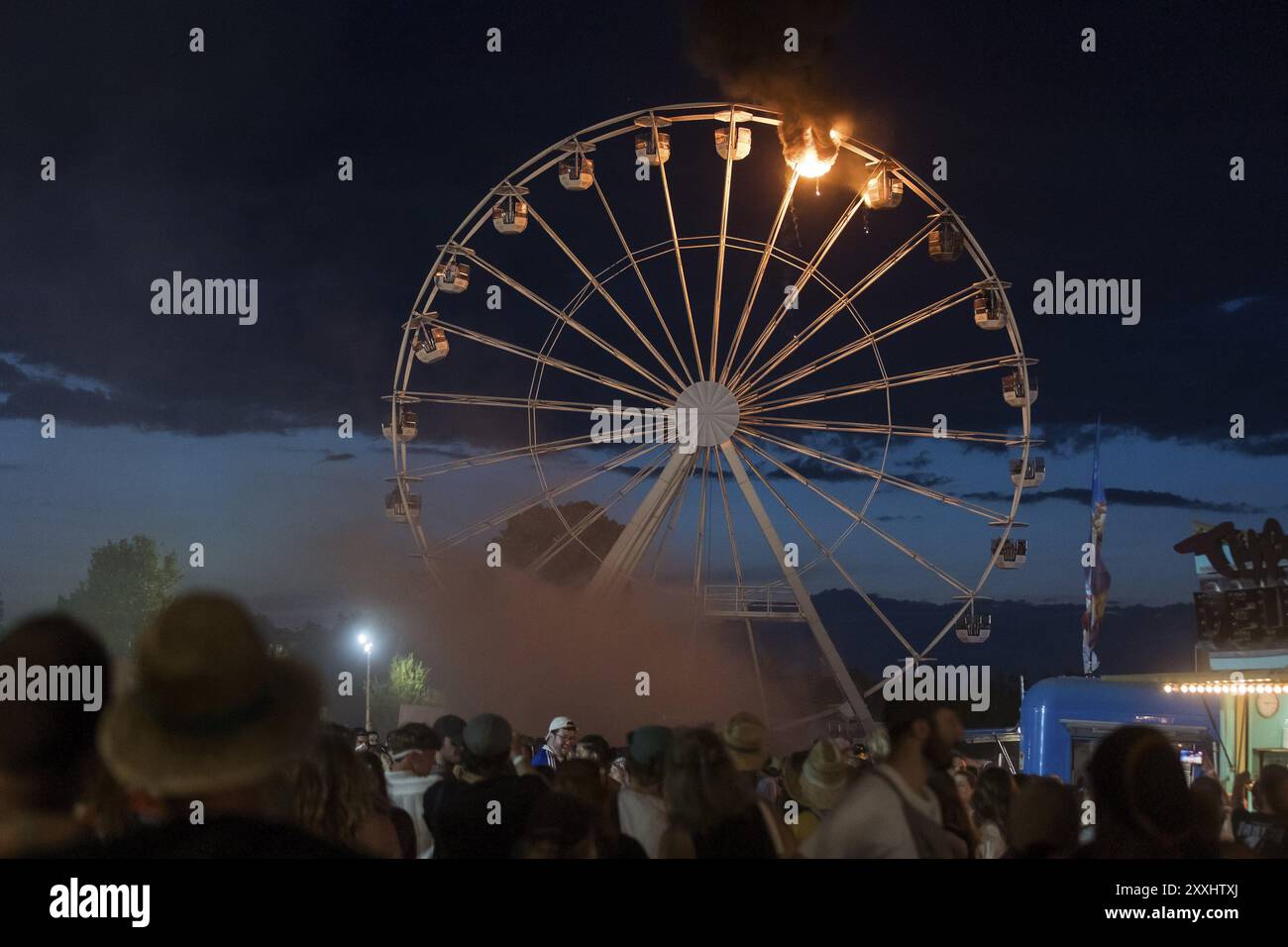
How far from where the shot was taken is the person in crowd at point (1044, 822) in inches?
170

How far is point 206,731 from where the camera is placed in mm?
2631

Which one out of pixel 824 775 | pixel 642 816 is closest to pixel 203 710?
pixel 642 816

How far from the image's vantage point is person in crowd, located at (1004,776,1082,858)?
4316 millimetres

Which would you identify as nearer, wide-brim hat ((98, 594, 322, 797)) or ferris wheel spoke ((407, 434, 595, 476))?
wide-brim hat ((98, 594, 322, 797))

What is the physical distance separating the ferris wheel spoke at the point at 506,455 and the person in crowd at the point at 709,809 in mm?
17974

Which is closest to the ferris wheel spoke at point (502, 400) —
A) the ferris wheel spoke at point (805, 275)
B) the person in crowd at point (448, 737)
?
the ferris wheel spoke at point (805, 275)

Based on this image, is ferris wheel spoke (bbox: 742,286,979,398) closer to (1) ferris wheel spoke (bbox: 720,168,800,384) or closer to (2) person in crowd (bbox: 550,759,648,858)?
(1) ferris wheel spoke (bbox: 720,168,800,384)

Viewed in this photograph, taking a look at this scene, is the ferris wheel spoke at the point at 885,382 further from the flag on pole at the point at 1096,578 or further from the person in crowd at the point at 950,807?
the person in crowd at the point at 950,807

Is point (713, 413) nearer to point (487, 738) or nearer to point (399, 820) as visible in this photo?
point (487, 738)

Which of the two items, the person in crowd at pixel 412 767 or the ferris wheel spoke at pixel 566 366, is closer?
the person in crowd at pixel 412 767

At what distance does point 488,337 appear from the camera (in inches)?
948

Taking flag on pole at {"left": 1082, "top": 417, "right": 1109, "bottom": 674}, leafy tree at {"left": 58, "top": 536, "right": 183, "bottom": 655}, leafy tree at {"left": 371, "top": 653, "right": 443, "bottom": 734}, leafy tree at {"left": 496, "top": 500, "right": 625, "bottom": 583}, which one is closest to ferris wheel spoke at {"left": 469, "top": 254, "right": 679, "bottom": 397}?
flag on pole at {"left": 1082, "top": 417, "right": 1109, "bottom": 674}

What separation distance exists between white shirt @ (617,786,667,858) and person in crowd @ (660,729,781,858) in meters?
0.61
